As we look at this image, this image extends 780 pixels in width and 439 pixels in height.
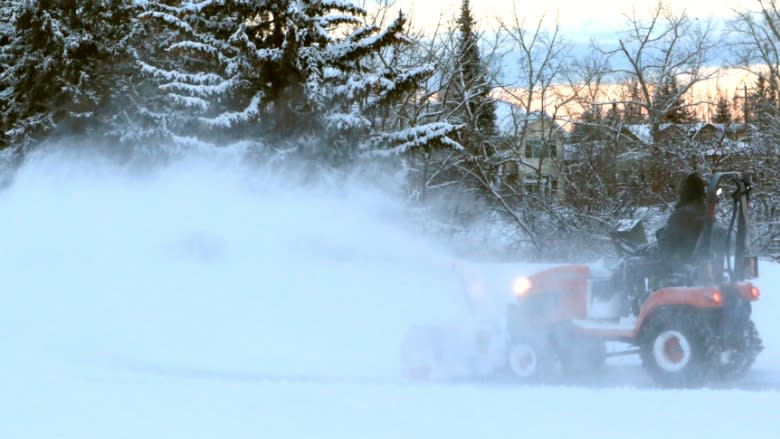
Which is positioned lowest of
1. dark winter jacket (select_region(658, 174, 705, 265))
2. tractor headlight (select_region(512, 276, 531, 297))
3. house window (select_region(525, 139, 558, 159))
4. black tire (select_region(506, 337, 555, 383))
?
black tire (select_region(506, 337, 555, 383))

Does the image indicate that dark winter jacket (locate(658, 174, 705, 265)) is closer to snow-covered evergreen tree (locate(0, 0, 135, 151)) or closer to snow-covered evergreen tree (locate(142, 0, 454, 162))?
snow-covered evergreen tree (locate(142, 0, 454, 162))

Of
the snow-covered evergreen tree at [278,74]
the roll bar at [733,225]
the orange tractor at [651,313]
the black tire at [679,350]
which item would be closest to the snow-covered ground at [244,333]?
the orange tractor at [651,313]

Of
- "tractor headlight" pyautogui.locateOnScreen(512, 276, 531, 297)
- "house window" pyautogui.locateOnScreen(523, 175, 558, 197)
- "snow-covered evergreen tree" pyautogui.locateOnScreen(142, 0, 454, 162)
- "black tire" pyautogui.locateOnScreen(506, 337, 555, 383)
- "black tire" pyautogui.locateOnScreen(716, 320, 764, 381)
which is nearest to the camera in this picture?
"black tire" pyautogui.locateOnScreen(716, 320, 764, 381)

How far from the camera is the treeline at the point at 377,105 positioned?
23.6 metres

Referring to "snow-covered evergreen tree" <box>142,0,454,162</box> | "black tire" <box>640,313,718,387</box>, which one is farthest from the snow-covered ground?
"snow-covered evergreen tree" <box>142,0,454,162</box>

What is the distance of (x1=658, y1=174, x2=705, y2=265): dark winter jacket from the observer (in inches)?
351

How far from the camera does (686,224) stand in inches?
352

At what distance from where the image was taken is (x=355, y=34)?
24.4 meters

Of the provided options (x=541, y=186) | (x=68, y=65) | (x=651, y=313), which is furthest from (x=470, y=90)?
(x=651, y=313)

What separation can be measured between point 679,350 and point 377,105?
16.2 meters

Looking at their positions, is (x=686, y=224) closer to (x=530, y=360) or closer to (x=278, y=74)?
(x=530, y=360)

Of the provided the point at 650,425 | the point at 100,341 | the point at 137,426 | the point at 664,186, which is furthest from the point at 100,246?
the point at 664,186

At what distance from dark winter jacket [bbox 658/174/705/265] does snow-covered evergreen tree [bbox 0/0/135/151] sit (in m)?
23.7

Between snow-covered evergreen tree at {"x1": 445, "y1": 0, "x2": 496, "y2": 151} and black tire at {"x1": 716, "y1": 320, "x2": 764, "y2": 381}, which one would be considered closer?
black tire at {"x1": 716, "y1": 320, "x2": 764, "y2": 381}
